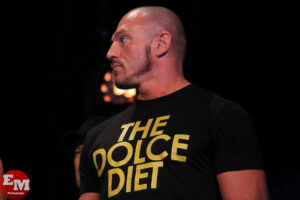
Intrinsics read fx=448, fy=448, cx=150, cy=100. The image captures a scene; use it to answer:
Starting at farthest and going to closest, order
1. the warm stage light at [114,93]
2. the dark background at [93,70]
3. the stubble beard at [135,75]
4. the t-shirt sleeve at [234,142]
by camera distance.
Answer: the warm stage light at [114,93]
the dark background at [93,70]
the stubble beard at [135,75]
the t-shirt sleeve at [234,142]

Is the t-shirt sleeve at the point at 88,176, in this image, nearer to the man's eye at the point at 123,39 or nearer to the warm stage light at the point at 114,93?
the man's eye at the point at 123,39

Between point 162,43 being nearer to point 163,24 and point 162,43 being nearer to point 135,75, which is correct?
point 163,24

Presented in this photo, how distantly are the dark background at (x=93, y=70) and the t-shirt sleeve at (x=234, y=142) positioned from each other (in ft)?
8.20

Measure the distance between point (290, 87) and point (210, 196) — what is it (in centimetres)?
286

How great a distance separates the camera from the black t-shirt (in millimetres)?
1782

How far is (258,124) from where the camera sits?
445 cm

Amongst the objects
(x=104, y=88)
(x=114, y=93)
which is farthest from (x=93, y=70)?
(x=114, y=93)

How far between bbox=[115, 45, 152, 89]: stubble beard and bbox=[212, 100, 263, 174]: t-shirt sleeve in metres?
0.44

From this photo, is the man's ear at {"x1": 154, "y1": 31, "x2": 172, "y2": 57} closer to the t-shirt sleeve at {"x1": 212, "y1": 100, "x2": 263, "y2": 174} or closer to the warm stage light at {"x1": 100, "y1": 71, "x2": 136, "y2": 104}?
the t-shirt sleeve at {"x1": 212, "y1": 100, "x2": 263, "y2": 174}

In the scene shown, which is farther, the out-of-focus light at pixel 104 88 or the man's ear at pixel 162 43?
the out-of-focus light at pixel 104 88

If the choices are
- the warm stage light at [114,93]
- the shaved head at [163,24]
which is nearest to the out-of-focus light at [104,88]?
the warm stage light at [114,93]

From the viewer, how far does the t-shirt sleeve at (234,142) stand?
174 cm

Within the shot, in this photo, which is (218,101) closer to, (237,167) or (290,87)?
(237,167)

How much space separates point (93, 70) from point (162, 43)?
3.13 meters
